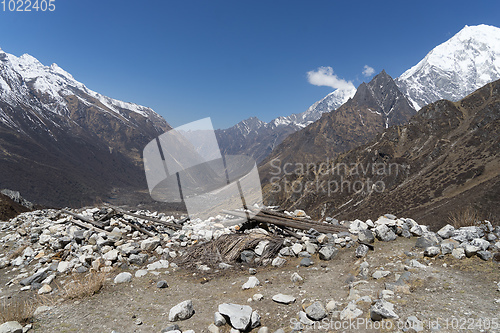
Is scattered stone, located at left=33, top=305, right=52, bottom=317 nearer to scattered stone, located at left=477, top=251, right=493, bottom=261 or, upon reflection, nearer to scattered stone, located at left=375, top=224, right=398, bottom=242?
scattered stone, located at left=375, top=224, right=398, bottom=242

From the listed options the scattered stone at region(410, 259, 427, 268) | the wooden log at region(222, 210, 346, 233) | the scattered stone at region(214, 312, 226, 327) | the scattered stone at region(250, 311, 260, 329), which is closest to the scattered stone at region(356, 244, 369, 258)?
the scattered stone at region(410, 259, 427, 268)

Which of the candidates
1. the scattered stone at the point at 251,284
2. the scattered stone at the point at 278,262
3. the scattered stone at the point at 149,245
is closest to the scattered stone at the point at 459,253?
the scattered stone at the point at 278,262

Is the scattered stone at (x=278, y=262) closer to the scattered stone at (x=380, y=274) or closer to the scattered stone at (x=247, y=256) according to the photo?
the scattered stone at (x=247, y=256)

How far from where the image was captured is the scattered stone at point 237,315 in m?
3.71

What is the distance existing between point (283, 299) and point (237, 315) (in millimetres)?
993

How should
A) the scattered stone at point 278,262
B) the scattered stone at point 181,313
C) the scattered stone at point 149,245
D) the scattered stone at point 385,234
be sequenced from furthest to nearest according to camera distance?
the scattered stone at point 149,245, the scattered stone at point 385,234, the scattered stone at point 278,262, the scattered stone at point 181,313

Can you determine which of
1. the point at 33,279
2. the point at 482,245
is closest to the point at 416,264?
the point at 482,245

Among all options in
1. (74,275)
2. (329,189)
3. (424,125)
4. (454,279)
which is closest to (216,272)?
(74,275)

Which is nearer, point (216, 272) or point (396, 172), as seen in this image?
point (216, 272)

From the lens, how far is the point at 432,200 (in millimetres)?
85562

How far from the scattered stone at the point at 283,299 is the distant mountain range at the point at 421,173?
7472 centimetres

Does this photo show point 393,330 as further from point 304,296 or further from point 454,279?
point 454,279

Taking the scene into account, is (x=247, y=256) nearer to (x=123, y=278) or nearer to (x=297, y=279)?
(x=297, y=279)

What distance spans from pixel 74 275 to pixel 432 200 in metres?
104
